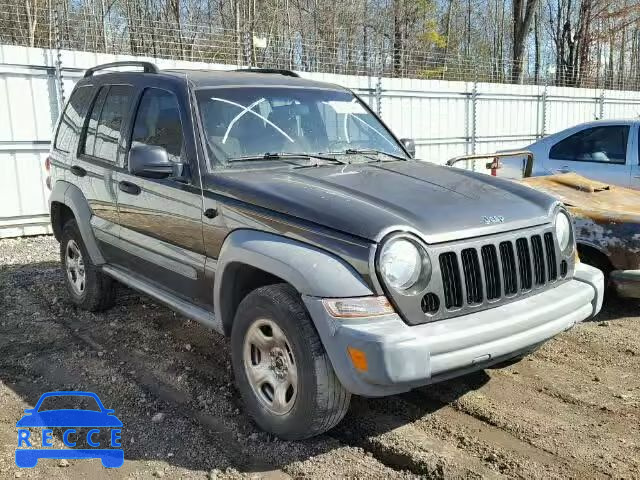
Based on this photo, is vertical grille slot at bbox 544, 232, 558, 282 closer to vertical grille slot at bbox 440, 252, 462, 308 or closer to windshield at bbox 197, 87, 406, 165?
vertical grille slot at bbox 440, 252, 462, 308

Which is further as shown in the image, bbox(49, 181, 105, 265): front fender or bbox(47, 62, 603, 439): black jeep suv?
bbox(49, 181, 105, 265): front fender

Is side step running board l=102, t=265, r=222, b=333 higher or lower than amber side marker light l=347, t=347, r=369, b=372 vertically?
lower

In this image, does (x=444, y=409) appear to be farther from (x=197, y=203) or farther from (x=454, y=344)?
(x=197, y=203)

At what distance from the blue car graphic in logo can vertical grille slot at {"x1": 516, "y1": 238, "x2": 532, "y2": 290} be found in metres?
2.32

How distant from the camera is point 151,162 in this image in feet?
11.8

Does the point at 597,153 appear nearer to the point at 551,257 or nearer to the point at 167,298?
the point at 551,257

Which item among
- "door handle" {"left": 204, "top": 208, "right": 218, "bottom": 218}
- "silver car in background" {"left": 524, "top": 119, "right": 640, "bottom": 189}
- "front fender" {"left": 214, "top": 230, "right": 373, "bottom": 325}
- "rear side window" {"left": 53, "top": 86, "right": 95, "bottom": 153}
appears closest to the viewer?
"front fender" {"left": 214, "top": 230, "right": 373, "bottom": 325}

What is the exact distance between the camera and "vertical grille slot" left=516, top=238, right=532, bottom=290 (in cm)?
325

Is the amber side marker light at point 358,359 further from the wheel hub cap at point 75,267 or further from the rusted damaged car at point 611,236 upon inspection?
the wheel hub cap at point 75,267

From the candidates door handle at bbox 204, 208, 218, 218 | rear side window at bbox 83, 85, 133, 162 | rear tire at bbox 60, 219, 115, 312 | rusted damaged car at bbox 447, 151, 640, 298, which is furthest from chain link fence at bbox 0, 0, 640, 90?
rusted damaged car at bbox 447, 151, 640, 298

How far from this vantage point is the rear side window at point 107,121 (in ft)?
15.1

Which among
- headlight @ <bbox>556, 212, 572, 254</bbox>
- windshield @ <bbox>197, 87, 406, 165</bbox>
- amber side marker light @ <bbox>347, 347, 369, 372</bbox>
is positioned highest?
windshield @ <bbox>197, 87, 406, 165</bbox>

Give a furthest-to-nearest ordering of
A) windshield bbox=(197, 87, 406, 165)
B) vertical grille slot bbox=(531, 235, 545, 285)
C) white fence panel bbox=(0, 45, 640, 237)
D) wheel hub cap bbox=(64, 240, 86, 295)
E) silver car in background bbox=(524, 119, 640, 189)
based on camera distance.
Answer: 1. white fence panel bbox=(0, 45, 640, 237)
2. silver car in background bbox=(524, 119, 640, 189)
3. wheel hub cap bbox=(64, 240, 86, 295)
4. windshield bbox=(197, 87, 406, 165)
5. vertical grille slot bbox=(531, 235, 545, 285)

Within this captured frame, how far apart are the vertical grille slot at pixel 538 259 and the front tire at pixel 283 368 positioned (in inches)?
48.9
